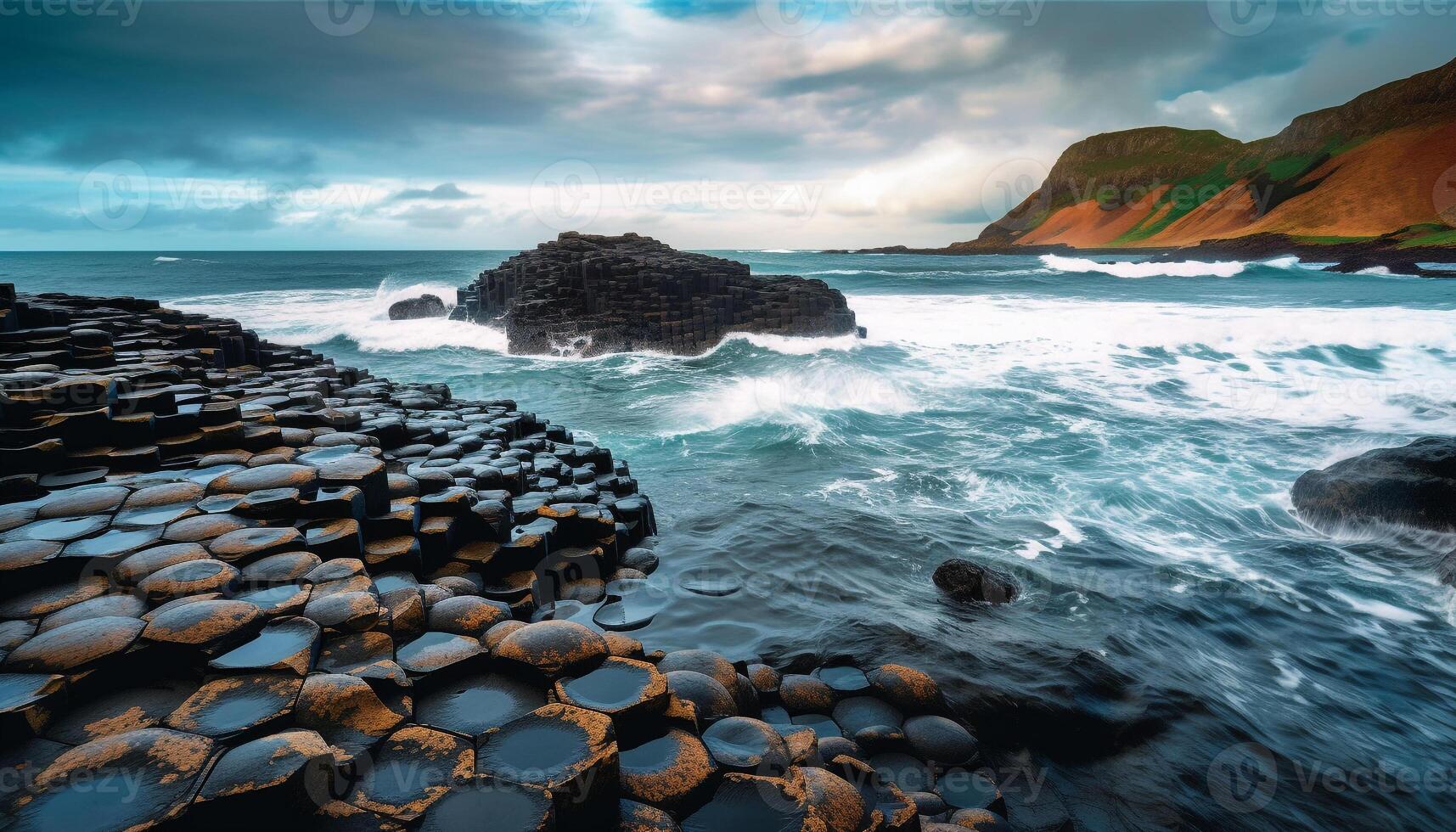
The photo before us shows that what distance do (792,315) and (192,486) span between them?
22.5 metres

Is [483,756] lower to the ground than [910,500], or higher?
higher

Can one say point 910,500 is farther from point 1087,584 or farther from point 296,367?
point 296,367

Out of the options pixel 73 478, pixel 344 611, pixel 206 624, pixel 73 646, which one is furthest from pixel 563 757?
pixel 73 478

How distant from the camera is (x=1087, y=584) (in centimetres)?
698

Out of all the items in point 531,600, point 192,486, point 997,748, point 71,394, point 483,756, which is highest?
point 71,394

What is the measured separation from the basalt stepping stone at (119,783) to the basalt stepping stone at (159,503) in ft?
8.23

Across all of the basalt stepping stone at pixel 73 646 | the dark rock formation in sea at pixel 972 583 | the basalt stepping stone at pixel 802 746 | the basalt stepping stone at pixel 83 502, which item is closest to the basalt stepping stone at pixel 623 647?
the basalt stepping stone at pixel 802 746

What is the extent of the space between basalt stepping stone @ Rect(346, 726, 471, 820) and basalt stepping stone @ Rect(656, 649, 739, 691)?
178 centimetres

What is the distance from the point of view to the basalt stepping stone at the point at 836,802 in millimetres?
2744

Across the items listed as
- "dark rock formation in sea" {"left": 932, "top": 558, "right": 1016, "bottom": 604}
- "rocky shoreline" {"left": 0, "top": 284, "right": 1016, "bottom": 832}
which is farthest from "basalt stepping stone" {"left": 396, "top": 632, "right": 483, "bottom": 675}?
"dark rock formation in sea" {"left": 932, "top": 558, "right": 1016, "bottom": 604}

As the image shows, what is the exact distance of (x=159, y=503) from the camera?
442cm

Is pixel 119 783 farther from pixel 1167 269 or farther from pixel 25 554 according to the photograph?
pixel 1167 269

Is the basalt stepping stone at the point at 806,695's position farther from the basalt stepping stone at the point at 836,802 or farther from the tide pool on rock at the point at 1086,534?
the basalt stepping stone at the point at 836,802

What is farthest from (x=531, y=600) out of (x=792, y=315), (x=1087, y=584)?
(x=792, y=315)
